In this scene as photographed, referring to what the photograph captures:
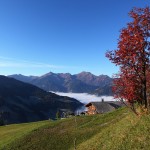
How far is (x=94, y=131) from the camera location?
38312 millimetres

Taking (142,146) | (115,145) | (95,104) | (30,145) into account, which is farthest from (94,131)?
(95,104)

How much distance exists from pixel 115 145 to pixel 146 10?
40.1 feet

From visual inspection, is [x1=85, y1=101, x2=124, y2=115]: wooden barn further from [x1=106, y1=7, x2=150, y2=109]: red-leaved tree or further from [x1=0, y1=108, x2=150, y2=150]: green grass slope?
[x1=106, y1=7, x2=150, y2=109]: red-leaved tree

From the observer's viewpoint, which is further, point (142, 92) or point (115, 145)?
point (142, 92)

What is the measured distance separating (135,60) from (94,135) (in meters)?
14.7

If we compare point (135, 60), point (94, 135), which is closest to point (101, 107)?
point (94, 135)

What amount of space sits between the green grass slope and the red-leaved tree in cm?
243

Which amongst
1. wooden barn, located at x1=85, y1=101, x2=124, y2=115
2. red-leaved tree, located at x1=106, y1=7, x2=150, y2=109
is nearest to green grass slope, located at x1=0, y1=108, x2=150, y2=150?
red-leaved tree, located at x1=106, y1=7, x2=150, y2=109

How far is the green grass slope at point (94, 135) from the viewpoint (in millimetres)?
21578

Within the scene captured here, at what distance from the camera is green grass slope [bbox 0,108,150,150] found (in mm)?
21578

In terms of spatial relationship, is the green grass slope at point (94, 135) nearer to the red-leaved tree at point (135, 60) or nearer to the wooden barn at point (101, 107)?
the red-leaved tree at point (135, 60)

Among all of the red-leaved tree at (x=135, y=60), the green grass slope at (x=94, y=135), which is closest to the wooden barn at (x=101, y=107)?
the green grass slope at (x=94, y=135)

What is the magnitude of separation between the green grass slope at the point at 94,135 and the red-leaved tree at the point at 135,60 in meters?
2.43

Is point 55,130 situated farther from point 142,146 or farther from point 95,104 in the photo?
point 95,104
